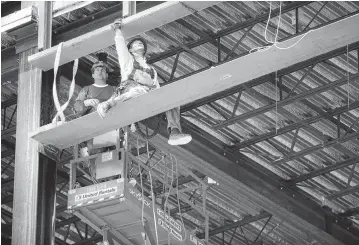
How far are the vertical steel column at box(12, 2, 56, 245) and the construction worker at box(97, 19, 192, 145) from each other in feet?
7.43

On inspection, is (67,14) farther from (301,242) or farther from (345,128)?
(301,242)

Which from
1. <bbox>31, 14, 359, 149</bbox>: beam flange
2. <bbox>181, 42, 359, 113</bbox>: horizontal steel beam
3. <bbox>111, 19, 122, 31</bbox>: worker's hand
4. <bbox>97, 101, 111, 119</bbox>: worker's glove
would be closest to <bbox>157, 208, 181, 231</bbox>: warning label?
<bbox>31, 14, 359, 149</bbox>: beam flange

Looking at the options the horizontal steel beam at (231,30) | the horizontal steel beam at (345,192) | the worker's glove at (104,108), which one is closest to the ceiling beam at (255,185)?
the horizontal steel beam at (345,192)

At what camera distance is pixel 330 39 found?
73.0ft

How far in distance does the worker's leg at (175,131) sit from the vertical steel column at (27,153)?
2.77m

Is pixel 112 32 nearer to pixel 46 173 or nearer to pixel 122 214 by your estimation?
pixel 46 173

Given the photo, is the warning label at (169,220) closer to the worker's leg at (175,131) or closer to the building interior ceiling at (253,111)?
the worker's leg at (175,131)

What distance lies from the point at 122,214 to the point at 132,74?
2.89m

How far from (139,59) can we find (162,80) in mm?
5144

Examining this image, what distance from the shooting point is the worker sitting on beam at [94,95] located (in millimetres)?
25281

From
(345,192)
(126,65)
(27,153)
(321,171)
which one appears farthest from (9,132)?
(126,65)

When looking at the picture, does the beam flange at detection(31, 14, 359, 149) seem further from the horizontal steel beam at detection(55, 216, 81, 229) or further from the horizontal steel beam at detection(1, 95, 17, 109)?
the horizontal steel beam at detection(55, 216, 81, 229)

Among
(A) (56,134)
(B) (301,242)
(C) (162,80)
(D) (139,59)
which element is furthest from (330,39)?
(B) (301,242)

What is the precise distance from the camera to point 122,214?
2519cm
